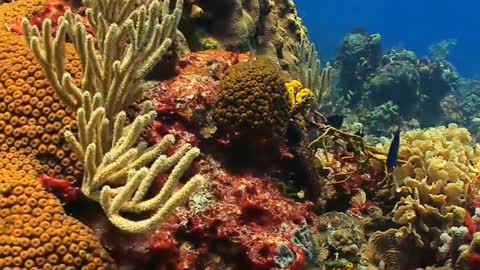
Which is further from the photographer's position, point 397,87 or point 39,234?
point 397,87

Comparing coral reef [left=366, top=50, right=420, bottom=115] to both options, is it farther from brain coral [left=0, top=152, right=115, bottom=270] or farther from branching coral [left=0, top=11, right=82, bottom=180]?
brain coral [left=0, top=152, right=115, bottom=270]

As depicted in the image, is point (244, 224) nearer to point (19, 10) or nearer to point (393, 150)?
point (393, 150)

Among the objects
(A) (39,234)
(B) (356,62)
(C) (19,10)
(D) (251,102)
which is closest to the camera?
(A) (39,234)

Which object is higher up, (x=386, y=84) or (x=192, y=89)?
(x=386, y=84)

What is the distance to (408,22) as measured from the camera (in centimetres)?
9856

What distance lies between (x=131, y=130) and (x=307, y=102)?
217 centimetres

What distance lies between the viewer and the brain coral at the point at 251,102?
13.1ft

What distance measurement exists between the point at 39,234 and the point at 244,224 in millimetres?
1362

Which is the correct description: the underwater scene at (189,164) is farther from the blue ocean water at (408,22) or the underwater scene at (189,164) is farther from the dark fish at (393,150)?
the blue ocean water at (408,22)

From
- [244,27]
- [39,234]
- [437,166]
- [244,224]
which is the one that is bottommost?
[39,234]

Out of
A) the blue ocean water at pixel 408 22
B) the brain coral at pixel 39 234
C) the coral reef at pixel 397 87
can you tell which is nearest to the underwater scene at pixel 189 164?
the brain coral at pixel 39 234

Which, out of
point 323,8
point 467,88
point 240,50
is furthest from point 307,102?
point 323,8

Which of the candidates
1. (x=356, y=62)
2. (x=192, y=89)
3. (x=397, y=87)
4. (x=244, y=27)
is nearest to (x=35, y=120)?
(x=192, y=89)

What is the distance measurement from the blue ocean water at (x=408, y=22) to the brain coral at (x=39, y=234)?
147 feet
